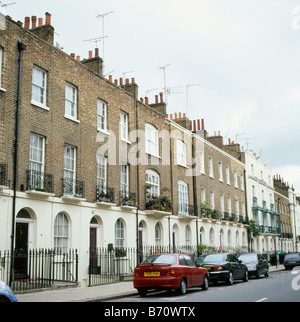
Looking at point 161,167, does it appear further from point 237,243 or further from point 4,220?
Answer: point 237,243

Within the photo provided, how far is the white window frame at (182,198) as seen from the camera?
3047 centimetres

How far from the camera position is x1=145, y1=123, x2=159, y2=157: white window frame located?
27.1 m

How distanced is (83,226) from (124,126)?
7.06 metres

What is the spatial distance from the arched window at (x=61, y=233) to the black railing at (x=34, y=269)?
42 cm

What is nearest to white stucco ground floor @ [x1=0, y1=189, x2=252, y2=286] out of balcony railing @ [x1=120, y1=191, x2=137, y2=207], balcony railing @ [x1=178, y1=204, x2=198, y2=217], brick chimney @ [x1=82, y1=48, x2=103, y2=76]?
balcony railing @ [x1=120, y1=191, x2=137, y2=207]

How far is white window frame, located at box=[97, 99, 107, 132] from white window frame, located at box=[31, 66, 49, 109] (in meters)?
4.07

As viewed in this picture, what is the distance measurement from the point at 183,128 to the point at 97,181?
12349 millimetres

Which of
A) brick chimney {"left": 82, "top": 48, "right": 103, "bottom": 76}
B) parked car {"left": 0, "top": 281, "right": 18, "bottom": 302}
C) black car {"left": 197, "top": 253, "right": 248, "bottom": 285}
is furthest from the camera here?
brick chimney {"left": 82, "top": 48, "right": 103, "bottom": 76}

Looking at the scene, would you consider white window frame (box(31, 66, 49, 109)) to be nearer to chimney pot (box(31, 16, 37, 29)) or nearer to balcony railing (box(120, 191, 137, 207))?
chimney pot (box(31, 16, 37, 29))

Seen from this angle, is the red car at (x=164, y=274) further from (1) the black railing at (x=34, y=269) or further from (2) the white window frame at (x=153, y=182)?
(2) the white window frame at (x=153, y=182)

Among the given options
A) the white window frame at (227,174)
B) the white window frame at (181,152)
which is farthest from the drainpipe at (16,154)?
the white window frame at (227,174)

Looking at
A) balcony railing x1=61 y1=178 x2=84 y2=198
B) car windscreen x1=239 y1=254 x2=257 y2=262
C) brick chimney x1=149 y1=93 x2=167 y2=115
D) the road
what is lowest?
the road

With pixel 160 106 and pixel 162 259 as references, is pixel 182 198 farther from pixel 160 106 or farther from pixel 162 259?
pixel 162 259
